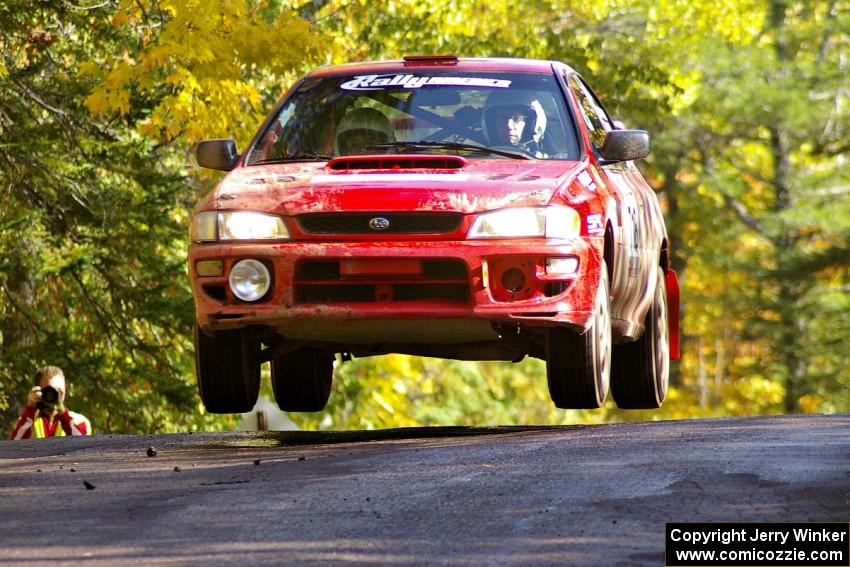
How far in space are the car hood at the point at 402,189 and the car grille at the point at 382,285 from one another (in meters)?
0.27

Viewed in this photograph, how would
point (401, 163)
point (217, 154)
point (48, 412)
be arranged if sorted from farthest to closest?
point (48, 412), point (217, 154), point (401, 163)

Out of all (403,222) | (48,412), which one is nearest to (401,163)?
(403,222)

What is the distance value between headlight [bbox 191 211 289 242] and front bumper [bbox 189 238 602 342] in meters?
0.05

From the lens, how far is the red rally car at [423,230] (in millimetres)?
9367

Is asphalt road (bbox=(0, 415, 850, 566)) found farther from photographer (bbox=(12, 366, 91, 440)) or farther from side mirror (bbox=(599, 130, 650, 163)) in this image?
photographer (bbox=(12, 366, 91, 440))

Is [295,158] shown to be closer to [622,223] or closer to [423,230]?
[423,230]

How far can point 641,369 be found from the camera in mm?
11781

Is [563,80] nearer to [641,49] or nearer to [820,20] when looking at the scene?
[641,49]

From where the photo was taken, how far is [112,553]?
643 cm

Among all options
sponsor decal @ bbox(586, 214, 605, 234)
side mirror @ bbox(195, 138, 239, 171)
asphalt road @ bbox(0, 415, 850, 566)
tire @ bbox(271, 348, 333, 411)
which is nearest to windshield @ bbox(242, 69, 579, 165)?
side mirror @ bbox(195, 138, 239, 171)

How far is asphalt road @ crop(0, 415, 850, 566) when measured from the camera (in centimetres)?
637

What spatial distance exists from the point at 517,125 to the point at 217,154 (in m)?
1.57

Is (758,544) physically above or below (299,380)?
above

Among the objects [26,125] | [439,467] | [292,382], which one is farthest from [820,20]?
[439,467]
